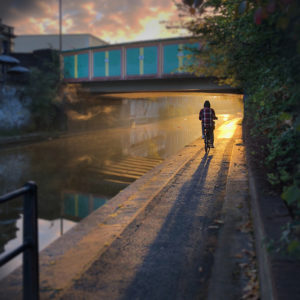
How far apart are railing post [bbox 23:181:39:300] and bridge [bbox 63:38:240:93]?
2038cm

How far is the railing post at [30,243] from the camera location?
2.36 metres

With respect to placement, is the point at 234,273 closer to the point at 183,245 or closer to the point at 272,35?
the point at 183,245

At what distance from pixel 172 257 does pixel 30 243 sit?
1788mm

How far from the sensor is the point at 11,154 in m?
15.4

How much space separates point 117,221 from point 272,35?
10.9 feet

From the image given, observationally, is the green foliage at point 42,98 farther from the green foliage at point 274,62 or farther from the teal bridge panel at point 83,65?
the green foliage at point 274,62

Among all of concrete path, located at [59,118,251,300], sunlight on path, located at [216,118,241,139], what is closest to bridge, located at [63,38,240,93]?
sunlight on path, located at [216,118,241,139]

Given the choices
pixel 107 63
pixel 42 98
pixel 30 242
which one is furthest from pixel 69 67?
pixel 30 242

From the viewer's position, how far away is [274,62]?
340 centimetres

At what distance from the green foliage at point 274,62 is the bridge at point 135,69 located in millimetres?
14963

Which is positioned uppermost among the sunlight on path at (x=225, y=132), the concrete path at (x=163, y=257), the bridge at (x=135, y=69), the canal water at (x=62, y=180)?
the bridge at (x=135, y=69)

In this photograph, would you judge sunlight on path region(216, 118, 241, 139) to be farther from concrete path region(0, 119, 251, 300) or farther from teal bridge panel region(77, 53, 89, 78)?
concrete path region(0, 119, 251, 300)

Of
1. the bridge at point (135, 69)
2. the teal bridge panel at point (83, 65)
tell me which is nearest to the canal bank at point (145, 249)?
the bridge at point (135, 69)

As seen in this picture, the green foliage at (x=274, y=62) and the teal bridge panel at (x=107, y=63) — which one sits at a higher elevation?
the teal bridge panel at (x=107, y=63)
